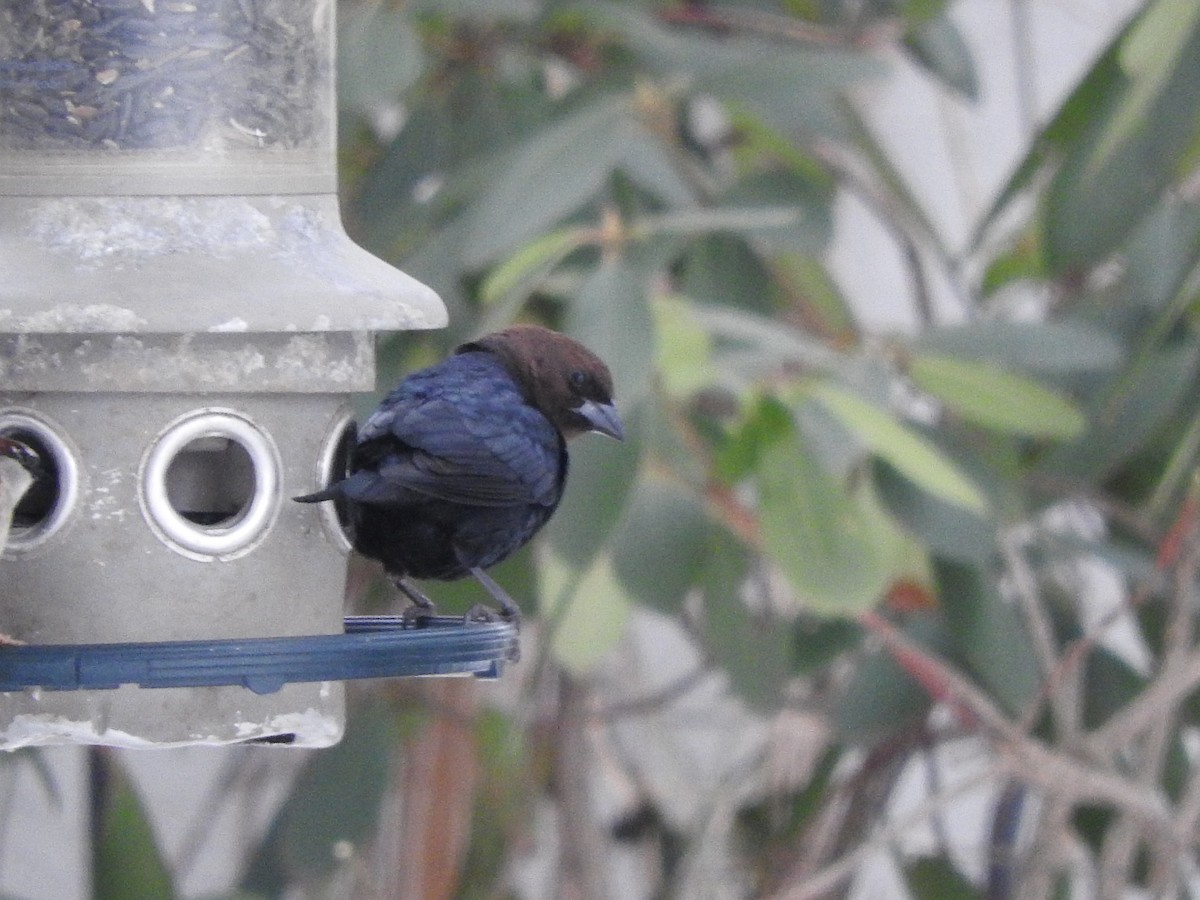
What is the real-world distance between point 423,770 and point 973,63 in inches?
82.8

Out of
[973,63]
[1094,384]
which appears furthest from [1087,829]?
[973,63]

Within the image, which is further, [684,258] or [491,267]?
[684,258]

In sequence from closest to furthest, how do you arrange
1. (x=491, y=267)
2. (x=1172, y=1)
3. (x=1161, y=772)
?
(x=1172, y=1), (x=491, y=267), (x=1161, y=772)

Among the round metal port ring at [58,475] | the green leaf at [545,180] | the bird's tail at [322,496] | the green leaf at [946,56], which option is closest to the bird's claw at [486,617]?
the bird's tail at [322,496]

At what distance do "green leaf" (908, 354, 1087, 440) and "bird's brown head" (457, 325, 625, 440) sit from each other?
37.7 inches

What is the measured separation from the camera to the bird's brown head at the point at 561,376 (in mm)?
2807

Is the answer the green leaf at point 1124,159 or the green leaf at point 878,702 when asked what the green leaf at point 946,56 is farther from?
the green leaf at point 878,702

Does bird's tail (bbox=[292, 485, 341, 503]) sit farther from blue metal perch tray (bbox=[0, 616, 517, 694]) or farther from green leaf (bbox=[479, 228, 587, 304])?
green leaf (bbox=[479, 228, 587, 304])

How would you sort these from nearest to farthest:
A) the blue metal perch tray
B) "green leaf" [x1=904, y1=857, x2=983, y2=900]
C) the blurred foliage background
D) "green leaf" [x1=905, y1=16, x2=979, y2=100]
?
the blue metal perch tray
the blurred foliage background
"green leaf" [x1=904, y1=857, x2=983, y2=900]
"green leaf" [x1=905, y1=16, x2=979, y2=100]

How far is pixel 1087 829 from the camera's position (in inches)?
174

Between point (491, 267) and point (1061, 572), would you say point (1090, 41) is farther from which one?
point (491, 267)

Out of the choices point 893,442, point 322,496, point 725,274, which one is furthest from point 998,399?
point 322,496

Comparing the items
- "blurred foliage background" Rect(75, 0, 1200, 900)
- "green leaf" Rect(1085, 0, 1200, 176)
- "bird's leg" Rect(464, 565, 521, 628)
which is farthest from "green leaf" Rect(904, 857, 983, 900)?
"bird's leg" Rect(464, 565, 521, 628)

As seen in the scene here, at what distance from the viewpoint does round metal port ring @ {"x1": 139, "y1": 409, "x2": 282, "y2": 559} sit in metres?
2.27
